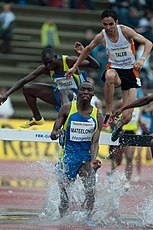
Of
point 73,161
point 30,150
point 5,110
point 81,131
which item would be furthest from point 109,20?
point 5,110

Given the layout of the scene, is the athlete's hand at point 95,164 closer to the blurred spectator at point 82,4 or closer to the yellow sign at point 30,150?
the yellow sign at point 30,150

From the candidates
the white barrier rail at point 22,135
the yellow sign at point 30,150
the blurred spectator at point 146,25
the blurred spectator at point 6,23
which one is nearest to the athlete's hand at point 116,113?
the white barrier rail at point 22,135

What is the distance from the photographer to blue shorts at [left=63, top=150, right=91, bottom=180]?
14.8m

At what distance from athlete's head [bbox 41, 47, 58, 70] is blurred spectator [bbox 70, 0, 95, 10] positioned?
1488cm

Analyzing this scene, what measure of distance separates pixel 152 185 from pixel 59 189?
5.44 meters

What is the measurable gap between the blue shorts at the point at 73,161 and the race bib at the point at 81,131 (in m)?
0.23

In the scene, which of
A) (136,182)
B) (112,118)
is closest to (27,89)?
(112,118)

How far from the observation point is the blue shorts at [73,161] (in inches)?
582

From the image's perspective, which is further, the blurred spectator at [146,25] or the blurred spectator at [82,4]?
the blurred spectator at [82,4]

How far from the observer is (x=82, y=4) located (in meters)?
31.2

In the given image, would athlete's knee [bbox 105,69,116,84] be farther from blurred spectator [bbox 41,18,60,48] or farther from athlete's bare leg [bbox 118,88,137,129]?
blurred spectator [bbox 41,18,60,48]

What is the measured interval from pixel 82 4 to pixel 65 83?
49.5 feet

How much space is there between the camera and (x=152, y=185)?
20.0 m

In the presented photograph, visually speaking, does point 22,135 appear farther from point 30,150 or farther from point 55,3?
point 55,3
